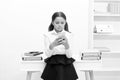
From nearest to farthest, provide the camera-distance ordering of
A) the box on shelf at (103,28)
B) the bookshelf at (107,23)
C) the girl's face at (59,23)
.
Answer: the girl's face at (59,23) → the box on shelf at (103,28) → the bookshelf at (107,23)

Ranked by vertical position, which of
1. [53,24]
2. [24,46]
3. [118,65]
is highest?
[53,24]

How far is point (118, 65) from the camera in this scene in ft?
13.6

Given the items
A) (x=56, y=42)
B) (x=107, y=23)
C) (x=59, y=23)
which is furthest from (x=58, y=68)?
(x=107, y=23)

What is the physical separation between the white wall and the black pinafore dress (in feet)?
3.42

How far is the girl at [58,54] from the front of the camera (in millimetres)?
2807

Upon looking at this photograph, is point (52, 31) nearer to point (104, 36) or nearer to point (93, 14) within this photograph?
point (93, 14)

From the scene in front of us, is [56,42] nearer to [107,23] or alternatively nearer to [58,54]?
[58,54]

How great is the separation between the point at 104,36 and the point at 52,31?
4.28ft

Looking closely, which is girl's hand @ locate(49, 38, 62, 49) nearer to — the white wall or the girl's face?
the girl's face

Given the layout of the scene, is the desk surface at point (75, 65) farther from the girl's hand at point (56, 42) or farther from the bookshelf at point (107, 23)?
the bookshelf at point (107, 23)

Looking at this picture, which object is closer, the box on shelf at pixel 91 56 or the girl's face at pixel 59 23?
the girl's face at pixel 59 23

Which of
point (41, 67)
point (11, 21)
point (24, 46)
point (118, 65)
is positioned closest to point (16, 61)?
point (24, 46)

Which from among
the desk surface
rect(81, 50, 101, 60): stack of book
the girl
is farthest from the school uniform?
rect(81, 50, 101, 60): stack of book

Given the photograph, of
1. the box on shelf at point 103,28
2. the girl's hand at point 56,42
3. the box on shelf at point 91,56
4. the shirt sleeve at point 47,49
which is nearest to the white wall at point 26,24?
the box on shelf at point 103,28
